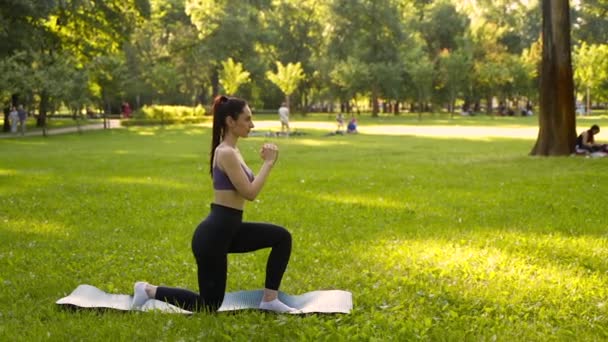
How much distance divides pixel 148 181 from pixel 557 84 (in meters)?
12.7

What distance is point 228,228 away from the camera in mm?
5355

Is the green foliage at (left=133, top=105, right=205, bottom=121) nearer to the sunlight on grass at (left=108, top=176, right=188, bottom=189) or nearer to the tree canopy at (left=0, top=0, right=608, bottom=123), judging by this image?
the tree canopy at (left=0, top=0, right=608, bottom=123)

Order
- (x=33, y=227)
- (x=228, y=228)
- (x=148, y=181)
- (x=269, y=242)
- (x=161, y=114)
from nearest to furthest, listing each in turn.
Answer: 1. (x=228, y=228)
2. (x=269, y=242)
3. (x=33, y=227)
4. (x=148, y=181)
5. (x=161, y=114)

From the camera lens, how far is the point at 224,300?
19.5ft

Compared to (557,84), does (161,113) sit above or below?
below

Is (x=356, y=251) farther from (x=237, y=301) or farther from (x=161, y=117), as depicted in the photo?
(x=161, y=117)

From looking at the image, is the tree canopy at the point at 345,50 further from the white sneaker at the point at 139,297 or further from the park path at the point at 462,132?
the white sneaker at the point at 139,297

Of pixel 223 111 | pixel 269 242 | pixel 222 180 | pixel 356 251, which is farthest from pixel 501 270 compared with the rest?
pixel 223 111

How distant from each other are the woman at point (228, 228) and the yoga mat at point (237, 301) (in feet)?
0.34

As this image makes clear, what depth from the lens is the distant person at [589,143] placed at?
64.0ft

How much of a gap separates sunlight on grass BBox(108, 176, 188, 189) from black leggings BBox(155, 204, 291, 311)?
9.27 meters

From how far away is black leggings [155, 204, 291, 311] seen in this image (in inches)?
211

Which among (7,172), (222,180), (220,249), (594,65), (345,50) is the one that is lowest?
(7,172)

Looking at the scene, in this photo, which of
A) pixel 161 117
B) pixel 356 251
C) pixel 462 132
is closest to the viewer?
pixel 356 251
